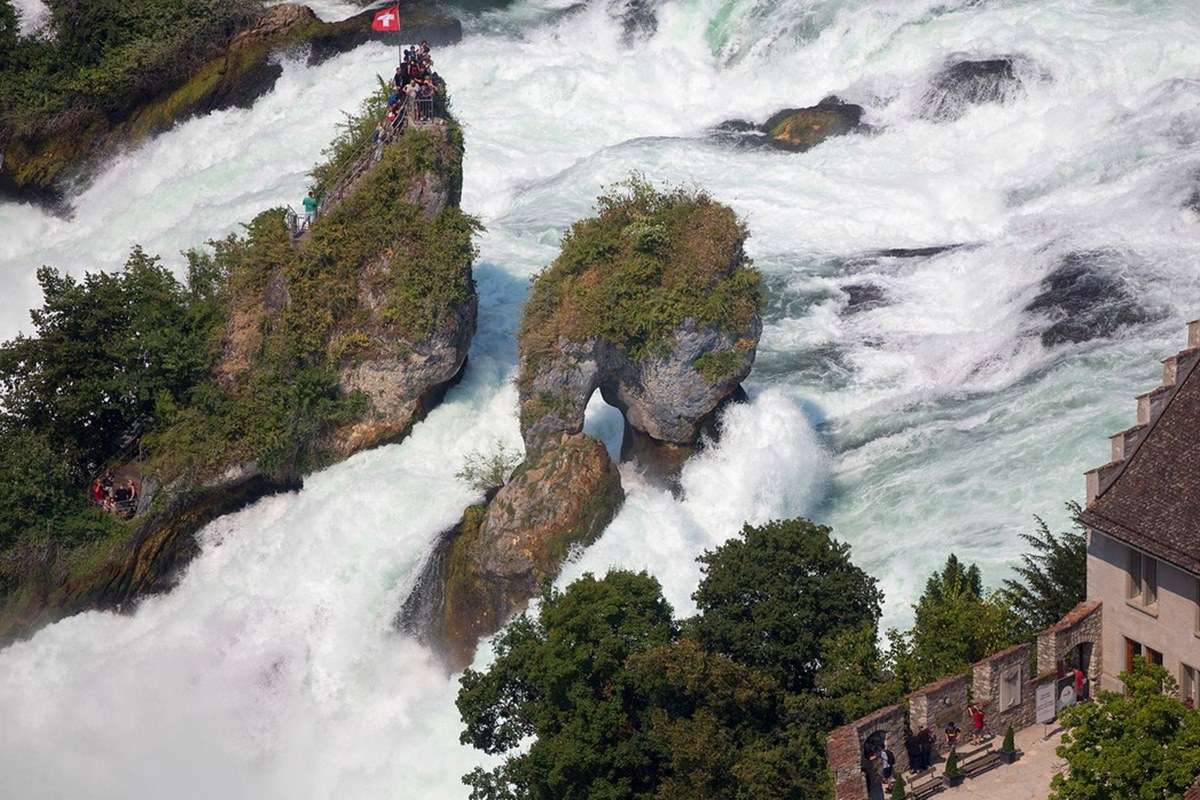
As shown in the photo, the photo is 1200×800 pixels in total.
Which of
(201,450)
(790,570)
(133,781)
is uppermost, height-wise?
(790,570)

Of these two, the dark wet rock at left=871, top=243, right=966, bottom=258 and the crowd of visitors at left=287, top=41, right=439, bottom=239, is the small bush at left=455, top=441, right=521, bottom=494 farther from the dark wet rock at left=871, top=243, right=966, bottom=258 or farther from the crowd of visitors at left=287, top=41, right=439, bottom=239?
the dark wet rock at left=871, top=243, right=966, bottom=258

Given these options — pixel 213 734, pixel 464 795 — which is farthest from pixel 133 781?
pixel 464 795

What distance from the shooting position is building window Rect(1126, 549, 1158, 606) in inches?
1358

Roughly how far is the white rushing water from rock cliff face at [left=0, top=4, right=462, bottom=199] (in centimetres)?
90

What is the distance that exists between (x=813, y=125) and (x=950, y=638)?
3443 cm

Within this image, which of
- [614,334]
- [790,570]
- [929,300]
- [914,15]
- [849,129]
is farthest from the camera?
[914,15]

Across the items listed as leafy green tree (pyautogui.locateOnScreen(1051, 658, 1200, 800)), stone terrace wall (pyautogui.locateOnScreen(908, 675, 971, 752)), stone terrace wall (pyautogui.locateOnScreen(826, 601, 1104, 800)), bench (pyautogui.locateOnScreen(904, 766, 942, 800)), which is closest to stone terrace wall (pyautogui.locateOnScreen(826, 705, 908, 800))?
stone terrace wall (pyautogui.locateOnScreen(826, 601, 1104, 800))

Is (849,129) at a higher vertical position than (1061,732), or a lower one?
lower

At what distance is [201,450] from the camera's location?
5056 centimetres

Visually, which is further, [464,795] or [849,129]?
[849,129]

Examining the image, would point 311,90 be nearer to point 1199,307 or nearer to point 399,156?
point 399,156

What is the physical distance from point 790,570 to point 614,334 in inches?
410

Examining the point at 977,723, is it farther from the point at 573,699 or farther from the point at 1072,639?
the point at 573,699

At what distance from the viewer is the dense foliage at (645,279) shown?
47.2 metres
